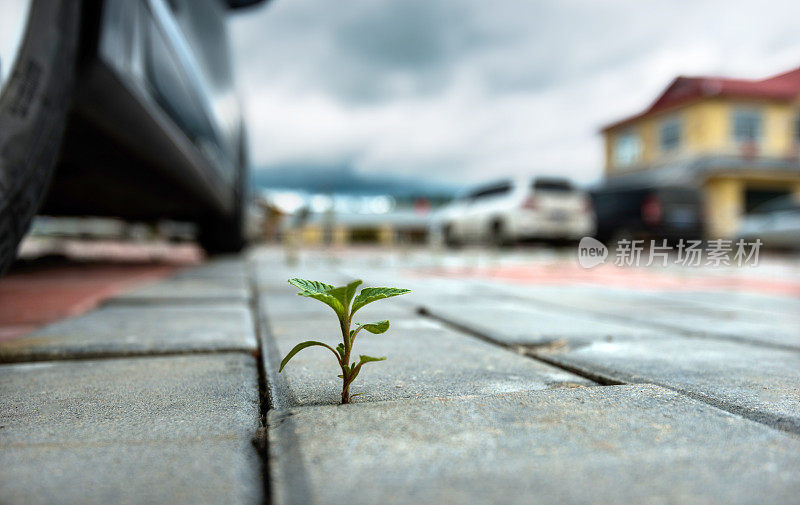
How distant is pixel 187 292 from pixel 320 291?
166 cm

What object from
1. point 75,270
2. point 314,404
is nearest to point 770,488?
point 314,404

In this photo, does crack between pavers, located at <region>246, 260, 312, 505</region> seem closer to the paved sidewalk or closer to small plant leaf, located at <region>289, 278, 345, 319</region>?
the paved sidewalk

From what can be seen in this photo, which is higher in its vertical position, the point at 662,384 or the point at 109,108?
the point at 109,108

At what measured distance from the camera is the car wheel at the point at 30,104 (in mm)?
999

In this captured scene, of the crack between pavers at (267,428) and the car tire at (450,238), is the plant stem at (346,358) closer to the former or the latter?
the crack between pavers at (267,428)

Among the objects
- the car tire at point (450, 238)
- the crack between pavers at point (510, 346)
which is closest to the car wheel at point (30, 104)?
the crack between pavers at point (510, 346)

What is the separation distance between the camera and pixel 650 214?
29.3 feet

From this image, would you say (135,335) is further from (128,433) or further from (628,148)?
(628,148)

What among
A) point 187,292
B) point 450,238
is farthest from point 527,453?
point 450,238

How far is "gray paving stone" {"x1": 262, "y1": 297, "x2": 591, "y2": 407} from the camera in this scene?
0.83m

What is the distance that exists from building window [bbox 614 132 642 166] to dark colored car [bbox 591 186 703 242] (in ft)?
29.6

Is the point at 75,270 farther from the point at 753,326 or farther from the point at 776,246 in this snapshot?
the point at 776,246

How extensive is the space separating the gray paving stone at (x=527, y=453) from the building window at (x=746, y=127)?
17.1 meters

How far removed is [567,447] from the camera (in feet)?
1.96
